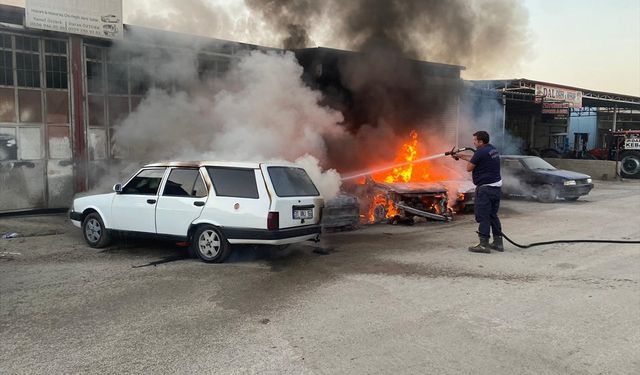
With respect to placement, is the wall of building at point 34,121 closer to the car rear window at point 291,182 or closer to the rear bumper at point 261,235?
the rear bumper at point 261,235

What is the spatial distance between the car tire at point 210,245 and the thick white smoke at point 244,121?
2190 millimetres

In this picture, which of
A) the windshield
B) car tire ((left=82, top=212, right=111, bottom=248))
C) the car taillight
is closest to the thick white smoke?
car tire ((left=82, top=212, right=111, bottom=248))

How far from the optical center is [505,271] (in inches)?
246

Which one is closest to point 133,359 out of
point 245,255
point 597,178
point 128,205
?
point 245,255

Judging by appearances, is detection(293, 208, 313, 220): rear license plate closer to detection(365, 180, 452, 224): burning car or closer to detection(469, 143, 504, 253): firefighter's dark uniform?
detection(469, 143, 504, 253): firefighter's dark uniform

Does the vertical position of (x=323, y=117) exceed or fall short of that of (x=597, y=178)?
it exceeds it

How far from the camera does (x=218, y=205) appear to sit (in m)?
6.55

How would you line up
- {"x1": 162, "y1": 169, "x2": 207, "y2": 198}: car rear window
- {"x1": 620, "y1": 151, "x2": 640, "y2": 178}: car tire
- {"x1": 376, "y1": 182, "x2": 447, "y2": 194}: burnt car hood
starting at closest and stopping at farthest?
1. {"x1": 162, "y1": 169, "x2": 207, "y2": 198}: car rear window
2. {"x1": 376, "y1": 182, "x2": 447, "y2": 194}: burnt car hood
3. {"x1": 620, "y1": 151, "x2": 640, "y2": 178}: car tire

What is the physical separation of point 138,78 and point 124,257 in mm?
6413

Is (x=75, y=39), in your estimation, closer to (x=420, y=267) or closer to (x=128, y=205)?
(x=128, y=205)

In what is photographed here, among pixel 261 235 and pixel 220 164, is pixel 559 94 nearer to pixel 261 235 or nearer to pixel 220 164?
pixel 220 164

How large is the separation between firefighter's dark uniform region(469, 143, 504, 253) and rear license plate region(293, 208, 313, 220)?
8.20ft

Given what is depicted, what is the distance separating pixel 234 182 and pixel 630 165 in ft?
71.6

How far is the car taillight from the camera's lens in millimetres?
6305
